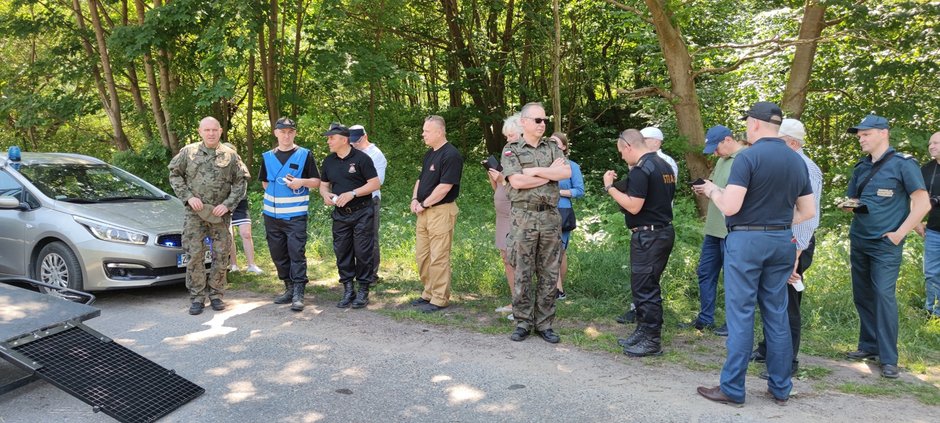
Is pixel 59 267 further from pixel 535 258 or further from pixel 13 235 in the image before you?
pixel 535 258

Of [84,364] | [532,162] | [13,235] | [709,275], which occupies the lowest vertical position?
[84,364]

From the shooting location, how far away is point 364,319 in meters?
6.08

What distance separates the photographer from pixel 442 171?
20.1 feet

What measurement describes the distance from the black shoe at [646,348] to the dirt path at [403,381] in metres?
0.09

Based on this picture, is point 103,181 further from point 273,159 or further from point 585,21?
→ point 585,21

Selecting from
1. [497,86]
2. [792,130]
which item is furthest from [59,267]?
[497,86]

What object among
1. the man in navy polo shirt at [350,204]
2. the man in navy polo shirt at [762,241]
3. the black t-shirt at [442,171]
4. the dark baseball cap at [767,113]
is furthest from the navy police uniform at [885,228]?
the man in navy polo shirt at [350,204]

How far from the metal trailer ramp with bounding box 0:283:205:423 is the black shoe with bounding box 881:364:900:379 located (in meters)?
4.83

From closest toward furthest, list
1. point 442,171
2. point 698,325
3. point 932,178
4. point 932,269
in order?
point 698,325
point 932,178
point 932,269
point 442,171

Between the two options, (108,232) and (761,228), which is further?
(108,232)

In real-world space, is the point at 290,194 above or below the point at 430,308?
above

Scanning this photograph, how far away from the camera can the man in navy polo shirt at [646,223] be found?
4.81 meters

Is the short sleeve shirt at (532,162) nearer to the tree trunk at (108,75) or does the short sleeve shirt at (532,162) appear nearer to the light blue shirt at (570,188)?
the light blue shirt at (570,188)

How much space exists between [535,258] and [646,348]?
1160mm
